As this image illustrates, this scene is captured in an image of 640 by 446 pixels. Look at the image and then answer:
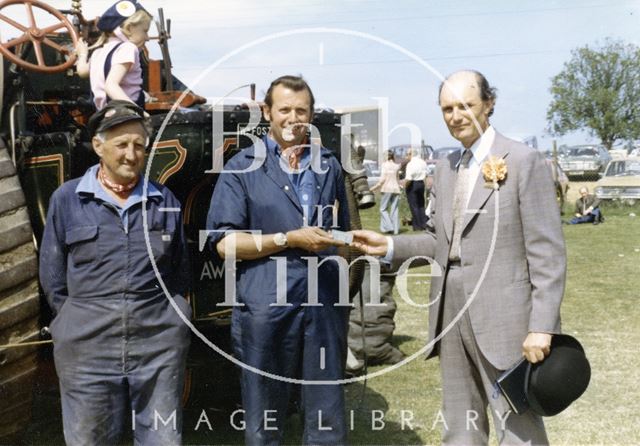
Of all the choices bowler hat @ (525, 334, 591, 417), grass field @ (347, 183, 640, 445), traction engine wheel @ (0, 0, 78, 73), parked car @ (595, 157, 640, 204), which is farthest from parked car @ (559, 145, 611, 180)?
bowler hat @ (525, 334, 591, 417)

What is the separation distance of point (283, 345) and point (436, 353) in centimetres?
62

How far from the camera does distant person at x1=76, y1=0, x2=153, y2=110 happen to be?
14.5ft

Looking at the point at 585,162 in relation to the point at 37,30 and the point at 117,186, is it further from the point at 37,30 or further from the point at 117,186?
the point at 117,186

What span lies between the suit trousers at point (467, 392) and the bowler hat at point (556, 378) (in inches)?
5.4

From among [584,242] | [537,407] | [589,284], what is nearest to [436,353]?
[537,407]

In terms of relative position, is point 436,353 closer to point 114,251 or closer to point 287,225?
point 287,225

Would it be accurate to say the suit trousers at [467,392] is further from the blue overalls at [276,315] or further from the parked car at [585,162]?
the parked car at [585,162]

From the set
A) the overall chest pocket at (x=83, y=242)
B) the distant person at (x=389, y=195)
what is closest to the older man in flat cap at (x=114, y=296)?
the overall chest pocket at (x=83, y=242)

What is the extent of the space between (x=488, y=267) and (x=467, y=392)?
0.52 metres

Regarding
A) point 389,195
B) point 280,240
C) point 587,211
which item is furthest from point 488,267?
point 587,211

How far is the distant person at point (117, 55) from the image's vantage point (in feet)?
14.5

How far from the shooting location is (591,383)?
610cm

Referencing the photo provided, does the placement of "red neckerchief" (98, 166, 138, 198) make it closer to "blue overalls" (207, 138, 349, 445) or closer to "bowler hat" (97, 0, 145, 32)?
"blue overalls" (207, 138, 349, 445)

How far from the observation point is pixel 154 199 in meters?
3.50
